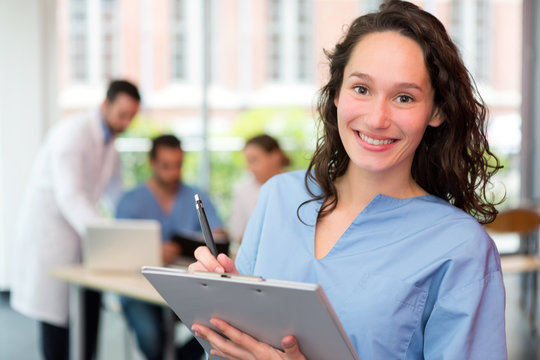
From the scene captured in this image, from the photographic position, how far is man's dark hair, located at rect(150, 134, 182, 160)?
339 centimetres

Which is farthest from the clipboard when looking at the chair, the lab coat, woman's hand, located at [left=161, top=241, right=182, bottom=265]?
the chair

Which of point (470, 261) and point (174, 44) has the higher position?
point (174, 44)

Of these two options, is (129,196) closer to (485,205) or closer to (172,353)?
(172,353)

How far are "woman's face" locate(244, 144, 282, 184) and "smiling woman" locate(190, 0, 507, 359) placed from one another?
7.75ft

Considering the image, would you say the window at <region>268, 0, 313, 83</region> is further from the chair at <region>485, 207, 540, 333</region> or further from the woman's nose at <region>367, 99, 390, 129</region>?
the woman's nose at <region>367, 99, 390, 129</region>

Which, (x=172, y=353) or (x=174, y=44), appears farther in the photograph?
(x=174, y=44)

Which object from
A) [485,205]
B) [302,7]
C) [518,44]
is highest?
[302,7]

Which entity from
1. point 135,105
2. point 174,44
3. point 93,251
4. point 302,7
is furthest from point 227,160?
point 93,251

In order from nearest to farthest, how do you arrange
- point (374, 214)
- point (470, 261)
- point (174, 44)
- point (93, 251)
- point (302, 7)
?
point (470, 261) < point (374, 214) < point (93, 251) < point (174, 44) < point (302, 7)

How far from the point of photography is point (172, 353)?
305 cm

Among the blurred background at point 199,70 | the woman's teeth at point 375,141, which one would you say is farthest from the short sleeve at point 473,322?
the blurred background at point 199,70

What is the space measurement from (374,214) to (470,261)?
222 millimetres

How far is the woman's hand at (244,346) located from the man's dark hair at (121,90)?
241 centimetres

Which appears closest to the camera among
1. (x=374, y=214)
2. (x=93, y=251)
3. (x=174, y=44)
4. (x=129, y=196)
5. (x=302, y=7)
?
(x=374, y=214)
